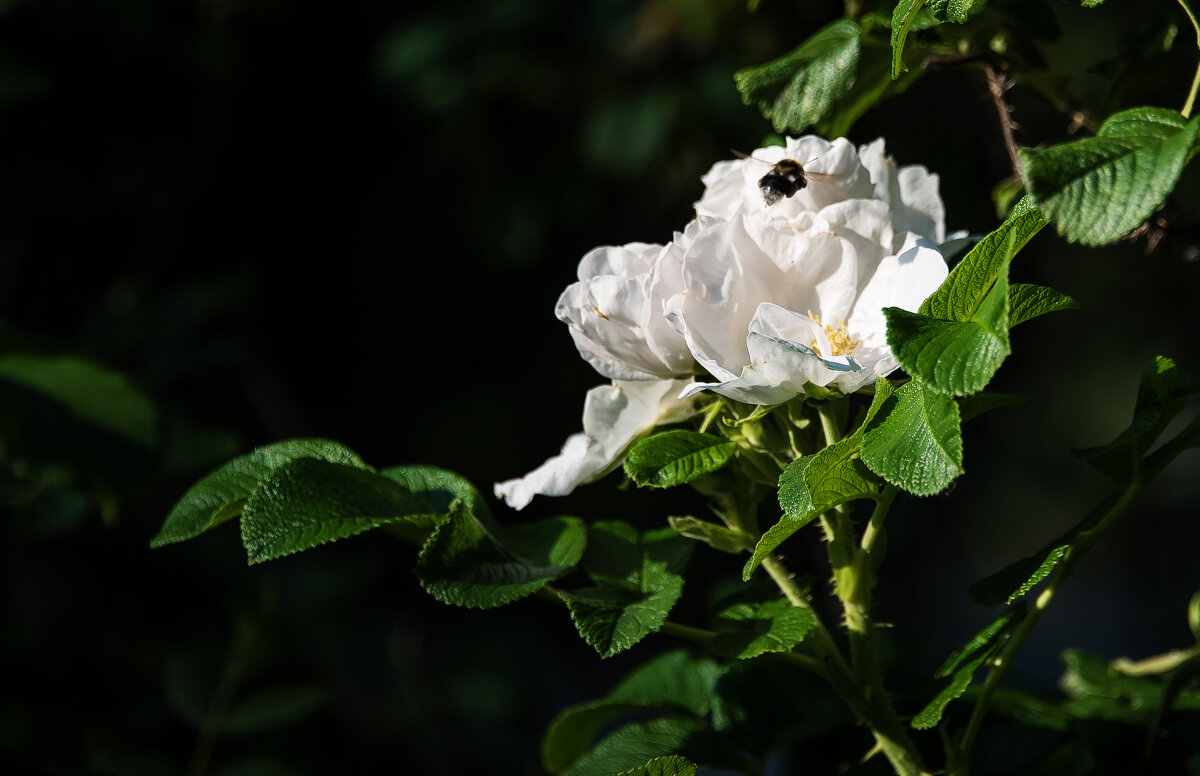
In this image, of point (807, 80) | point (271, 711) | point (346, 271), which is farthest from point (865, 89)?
point (346, 271)

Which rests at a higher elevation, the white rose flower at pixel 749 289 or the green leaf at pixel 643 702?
the white rose flower at pixel 749 289

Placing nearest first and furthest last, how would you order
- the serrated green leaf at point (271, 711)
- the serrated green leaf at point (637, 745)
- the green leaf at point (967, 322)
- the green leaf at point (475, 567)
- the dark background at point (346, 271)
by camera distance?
the green leaf at point (967, 322) → the green leaf at point (475, 567) → the serrated green leaf at point (637, 745) → the serrated green leaf at point (271, 711) → the dark background at point (346, 271)

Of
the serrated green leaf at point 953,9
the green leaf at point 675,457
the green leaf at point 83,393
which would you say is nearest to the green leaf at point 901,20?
the serrated green leaf at point 953,9

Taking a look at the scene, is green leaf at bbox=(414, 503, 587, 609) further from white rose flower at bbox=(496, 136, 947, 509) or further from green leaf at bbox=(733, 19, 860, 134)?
green leaf at bbox=(733, 19, 860, 134)

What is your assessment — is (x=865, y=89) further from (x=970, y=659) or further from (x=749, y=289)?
(x=970, y=659)

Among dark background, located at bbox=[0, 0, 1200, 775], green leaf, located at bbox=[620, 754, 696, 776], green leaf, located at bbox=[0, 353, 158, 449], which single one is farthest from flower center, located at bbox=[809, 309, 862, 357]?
dark background, located at bbox=[0, 0, 1200, 775]

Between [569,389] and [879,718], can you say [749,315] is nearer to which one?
[879,718]

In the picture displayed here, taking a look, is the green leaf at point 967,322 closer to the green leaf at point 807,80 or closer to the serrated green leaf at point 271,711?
the green leaf at point 807,80
